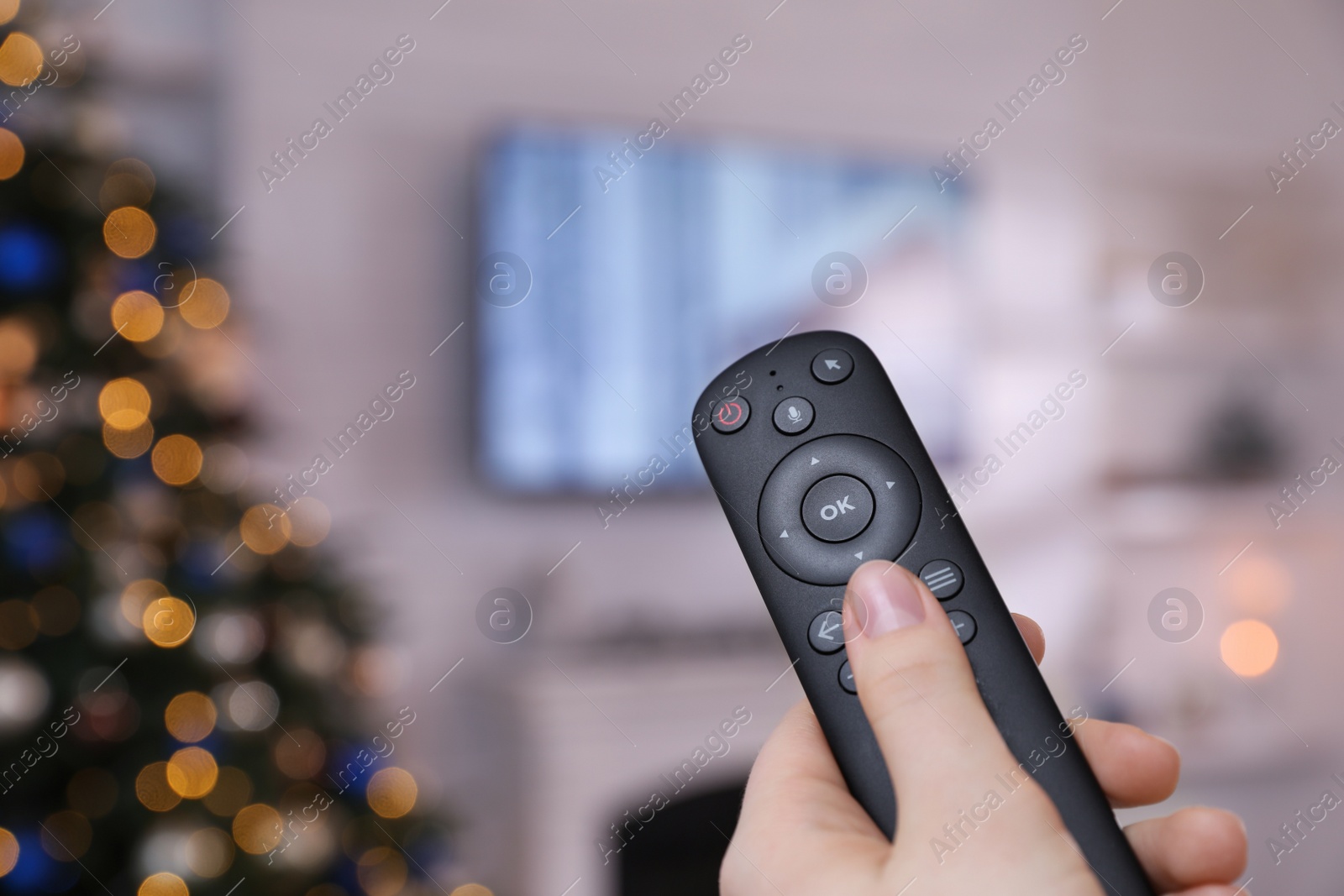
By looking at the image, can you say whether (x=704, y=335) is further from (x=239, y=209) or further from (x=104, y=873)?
(x=104, y=873)

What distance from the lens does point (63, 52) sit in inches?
44.3

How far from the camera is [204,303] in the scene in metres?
1.20

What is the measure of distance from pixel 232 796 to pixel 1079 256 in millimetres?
2106

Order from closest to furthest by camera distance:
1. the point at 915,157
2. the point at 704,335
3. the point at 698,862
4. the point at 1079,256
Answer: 1. the point at 698,862
2. the point at 704,335
3. the point at 915,157
4. the point at 1079,256

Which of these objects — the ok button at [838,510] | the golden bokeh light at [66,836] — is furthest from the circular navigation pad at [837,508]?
the golden bokeh light at [66,836]

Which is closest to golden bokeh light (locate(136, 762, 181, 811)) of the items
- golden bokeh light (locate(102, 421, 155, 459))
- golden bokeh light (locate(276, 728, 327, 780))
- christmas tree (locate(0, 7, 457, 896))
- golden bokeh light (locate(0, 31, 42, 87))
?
christmas tree (locate(0, 7, 457, 896))

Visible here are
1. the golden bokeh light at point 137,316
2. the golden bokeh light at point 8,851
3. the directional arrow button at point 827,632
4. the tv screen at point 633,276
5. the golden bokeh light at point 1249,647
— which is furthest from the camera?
the golden bokeh light at point 1249,647

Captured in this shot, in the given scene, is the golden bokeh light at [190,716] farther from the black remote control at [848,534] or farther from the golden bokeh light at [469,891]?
the black remote control at [848,534]

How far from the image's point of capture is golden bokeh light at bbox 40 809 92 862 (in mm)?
1019

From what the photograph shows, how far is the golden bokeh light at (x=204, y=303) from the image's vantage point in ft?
3.87

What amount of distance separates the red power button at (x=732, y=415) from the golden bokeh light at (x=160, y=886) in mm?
910

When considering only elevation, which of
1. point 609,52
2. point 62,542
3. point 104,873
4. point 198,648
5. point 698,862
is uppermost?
point 609,52

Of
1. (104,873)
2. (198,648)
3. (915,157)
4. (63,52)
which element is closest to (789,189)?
(915,157)

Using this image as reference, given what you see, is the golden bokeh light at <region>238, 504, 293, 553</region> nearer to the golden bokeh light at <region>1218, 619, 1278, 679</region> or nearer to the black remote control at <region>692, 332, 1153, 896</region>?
the black remote control at <region>692, 332, 1153, 896</region>
